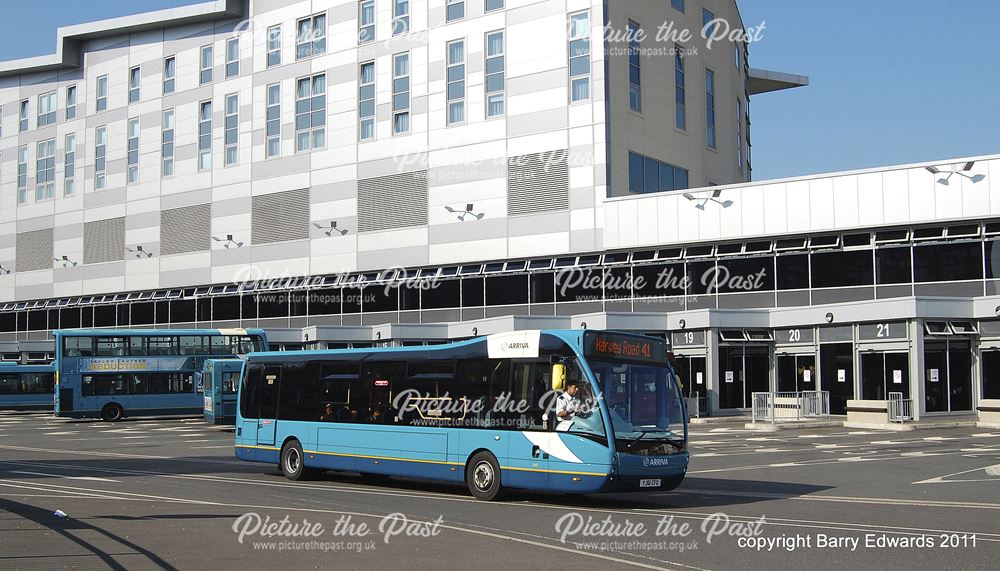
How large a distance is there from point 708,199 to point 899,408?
12.3 m

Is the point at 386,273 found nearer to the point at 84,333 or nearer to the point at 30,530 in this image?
the point at 84,333

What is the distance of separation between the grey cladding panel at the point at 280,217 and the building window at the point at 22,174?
965 inches

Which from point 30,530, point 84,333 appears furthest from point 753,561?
point 84,333

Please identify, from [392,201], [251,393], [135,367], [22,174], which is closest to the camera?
[251,393]

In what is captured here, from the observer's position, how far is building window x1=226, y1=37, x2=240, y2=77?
60906 mm

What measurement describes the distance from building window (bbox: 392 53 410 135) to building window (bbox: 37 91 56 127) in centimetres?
3155

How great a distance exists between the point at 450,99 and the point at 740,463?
31.7 meters

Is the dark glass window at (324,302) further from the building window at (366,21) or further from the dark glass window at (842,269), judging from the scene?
the dark glass window at (842,269)

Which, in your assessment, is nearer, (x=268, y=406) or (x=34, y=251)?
(x=268, y=406)

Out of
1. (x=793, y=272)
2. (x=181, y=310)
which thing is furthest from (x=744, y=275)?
(x=181, y=310)

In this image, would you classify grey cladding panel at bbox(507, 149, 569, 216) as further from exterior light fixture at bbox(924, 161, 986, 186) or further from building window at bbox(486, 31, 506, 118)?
exterior light fixture at bbox(924, 161, 986, 186)

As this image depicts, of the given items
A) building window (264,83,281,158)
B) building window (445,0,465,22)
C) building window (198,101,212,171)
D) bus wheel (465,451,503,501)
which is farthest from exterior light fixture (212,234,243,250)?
bus wheel (465,451,503,501)

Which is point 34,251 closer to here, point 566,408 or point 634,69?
point 634,69

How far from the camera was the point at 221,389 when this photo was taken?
4175 cm
